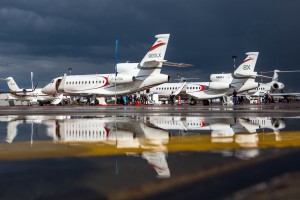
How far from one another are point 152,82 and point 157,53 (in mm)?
3345

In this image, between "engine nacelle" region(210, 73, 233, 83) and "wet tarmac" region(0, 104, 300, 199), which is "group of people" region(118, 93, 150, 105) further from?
"wet tarmac" region(0, 104, 300, 199)

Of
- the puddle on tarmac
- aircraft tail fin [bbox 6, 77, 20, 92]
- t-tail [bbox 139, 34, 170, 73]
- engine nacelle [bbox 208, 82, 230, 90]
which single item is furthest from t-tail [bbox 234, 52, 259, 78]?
aircraft tail fin [bbox 6, 77, 20, 92]

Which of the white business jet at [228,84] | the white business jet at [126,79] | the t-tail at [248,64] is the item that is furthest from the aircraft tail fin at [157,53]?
the t-tail at [248,64]

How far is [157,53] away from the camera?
3978cm

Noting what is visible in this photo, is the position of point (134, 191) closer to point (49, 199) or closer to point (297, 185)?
point (49, 199)

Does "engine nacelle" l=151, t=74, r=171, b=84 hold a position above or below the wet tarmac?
above

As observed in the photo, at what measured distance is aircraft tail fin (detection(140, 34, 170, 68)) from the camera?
129 feet

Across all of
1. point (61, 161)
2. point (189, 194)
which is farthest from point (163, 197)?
point (61, 161)

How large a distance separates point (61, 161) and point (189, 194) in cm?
246

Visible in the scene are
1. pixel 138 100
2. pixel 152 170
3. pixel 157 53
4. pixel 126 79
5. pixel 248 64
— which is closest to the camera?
pixel 152 170

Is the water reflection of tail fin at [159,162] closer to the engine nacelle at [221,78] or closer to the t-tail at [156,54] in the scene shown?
the t-tail at [156,54]

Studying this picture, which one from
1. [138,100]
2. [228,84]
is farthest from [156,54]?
[138,100]

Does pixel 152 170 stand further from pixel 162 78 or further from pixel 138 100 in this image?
pixel 138 100

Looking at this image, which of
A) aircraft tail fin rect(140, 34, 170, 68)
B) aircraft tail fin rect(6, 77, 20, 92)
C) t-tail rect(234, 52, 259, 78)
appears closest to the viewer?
aircraft tail fin rect(140, 34, 170, 68)
